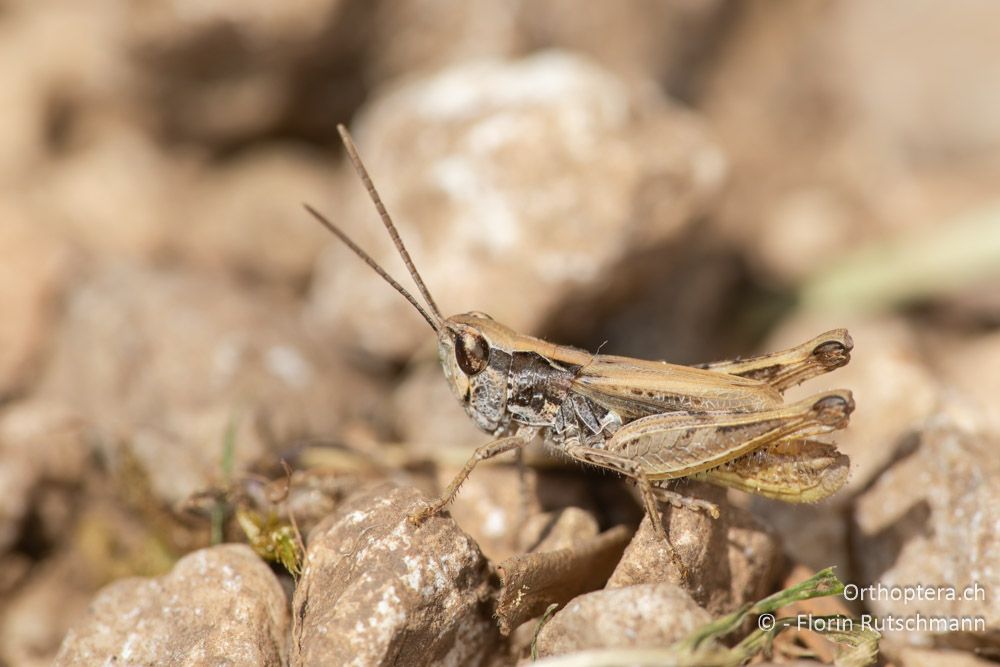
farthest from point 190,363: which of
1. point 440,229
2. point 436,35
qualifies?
point 436,35

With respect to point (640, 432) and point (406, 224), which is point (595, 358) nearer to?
point (640, 432)

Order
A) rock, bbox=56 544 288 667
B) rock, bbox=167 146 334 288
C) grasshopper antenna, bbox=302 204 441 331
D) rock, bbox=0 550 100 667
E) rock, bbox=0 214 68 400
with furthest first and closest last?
rock, bbox=167 146 334 288
rock, bbox=0 214 68 400
rock, bbox=0 550 100 667
grasshopper antenna, bbox=302 204 441 331
rock, bbox=56 544 288 667

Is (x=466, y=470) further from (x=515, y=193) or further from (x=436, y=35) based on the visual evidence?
(x=436, y=35)

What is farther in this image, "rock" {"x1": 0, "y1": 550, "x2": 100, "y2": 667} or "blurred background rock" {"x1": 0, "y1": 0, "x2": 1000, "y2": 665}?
"blurred background rock" {"x1": 0, "y1": 0, "x2": 1000, "y2": 665}

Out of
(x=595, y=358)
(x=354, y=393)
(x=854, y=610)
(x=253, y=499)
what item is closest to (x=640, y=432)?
(x=595, y=358)

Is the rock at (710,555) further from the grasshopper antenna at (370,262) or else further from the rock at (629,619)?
the grasshopper antenna at (370,262)

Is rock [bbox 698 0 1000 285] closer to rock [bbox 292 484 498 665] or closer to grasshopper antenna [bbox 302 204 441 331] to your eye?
grasshopper antenna [bbox 302 204 441 331]

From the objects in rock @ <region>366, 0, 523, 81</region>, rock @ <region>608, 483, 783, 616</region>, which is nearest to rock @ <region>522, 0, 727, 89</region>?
rock @ <region>366, 0, 523, 81</region>

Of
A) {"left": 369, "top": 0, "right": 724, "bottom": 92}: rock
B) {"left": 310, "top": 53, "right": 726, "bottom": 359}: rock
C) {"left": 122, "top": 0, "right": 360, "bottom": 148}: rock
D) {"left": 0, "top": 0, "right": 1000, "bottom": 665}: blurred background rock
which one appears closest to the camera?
{"left": 0, "top": 0, "right": 1000, "bottom": 665}: blurred background rock
